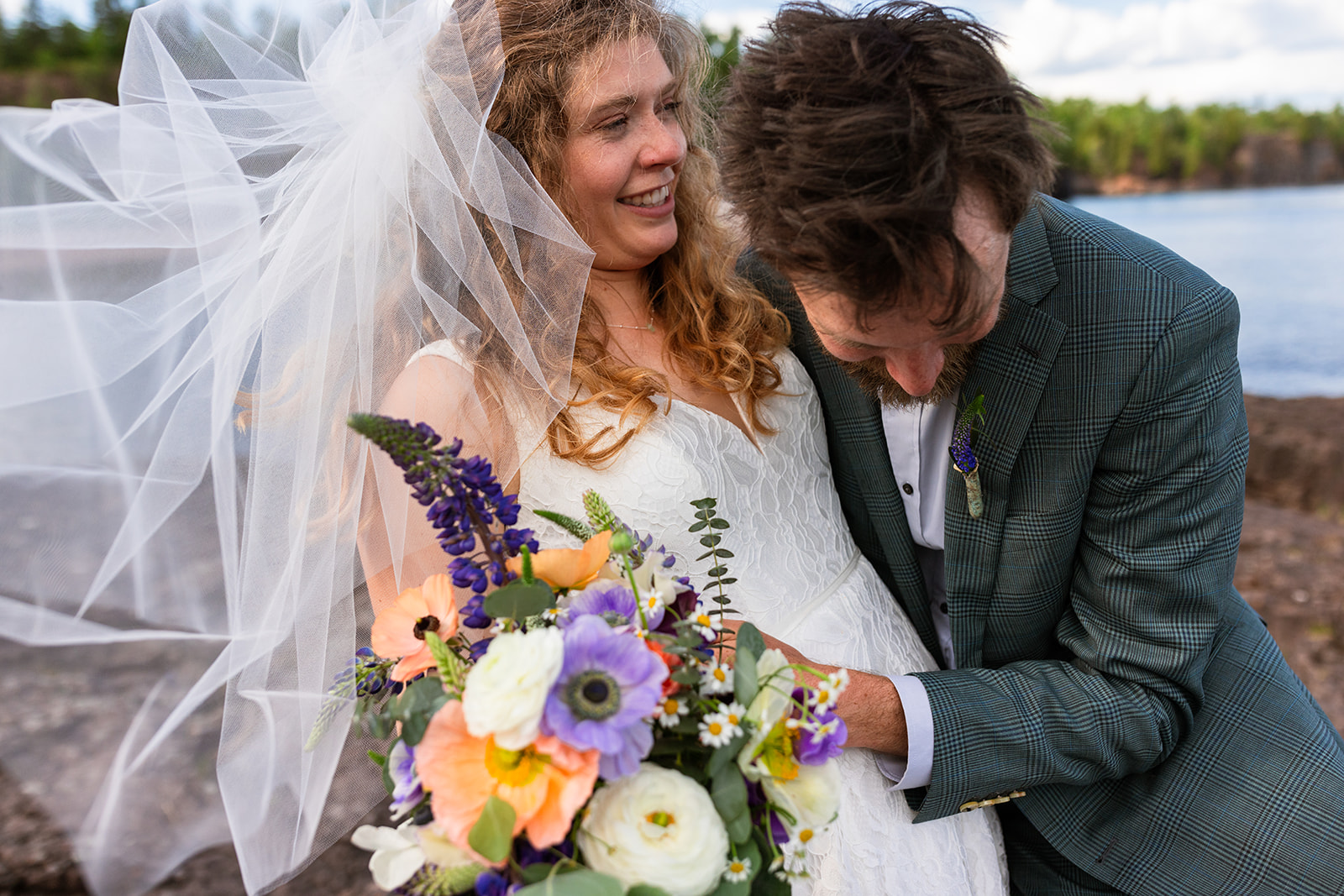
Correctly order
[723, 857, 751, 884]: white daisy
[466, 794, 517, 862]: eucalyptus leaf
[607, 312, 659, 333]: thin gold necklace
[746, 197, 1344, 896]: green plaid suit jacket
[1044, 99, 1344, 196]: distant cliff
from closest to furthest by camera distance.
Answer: [466, 794, 517, 862]: eucalyptus leaf < [723, 857, 751, 884]: white daisy < [746, 197, 1344, 896]: green plaid suit jacket < [607, 312, 659, 333]: thin gold necklace < [1044, 99, 1344, 196]: distant cliff

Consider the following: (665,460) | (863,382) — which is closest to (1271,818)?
(863,382)

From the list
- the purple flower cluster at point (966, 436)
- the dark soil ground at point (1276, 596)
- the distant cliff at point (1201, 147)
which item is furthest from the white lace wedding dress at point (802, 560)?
the distant cliff at point (1201, 147)

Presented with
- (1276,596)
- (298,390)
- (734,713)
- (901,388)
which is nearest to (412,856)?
(734,713)

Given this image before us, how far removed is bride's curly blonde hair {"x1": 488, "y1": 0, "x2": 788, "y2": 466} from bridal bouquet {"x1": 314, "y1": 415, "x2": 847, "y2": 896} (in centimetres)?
71

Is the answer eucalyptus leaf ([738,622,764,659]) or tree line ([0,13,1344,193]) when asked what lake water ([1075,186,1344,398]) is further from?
eucalyptus leaf ([738,622,764,659])

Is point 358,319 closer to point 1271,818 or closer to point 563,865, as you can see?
point 563,865

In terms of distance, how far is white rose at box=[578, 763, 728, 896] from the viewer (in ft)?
3.19

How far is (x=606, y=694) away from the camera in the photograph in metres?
0.98

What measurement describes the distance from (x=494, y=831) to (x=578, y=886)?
0.10m

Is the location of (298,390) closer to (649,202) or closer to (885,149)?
(649,202)

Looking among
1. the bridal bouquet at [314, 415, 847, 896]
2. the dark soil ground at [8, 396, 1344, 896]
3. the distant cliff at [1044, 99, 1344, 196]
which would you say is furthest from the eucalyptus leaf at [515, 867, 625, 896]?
the distant cliff at [1044, 99, 1344, 196]

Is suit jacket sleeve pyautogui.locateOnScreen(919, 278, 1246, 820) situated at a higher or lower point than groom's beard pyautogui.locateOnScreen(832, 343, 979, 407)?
lower

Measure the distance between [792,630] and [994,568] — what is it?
42 cm

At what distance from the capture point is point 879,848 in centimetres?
175
